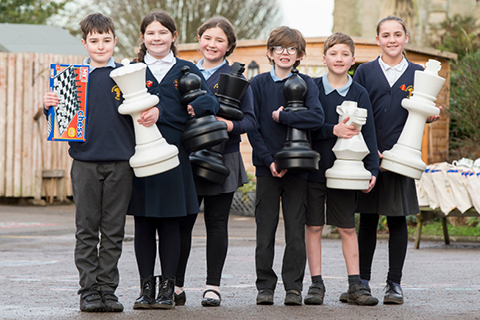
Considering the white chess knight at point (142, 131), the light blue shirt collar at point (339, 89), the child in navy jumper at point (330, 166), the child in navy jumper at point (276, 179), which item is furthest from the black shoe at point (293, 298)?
the light blue shirt collar at point (339, 89)

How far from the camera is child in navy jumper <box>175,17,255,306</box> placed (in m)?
4.75

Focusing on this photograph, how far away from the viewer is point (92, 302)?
4.31m

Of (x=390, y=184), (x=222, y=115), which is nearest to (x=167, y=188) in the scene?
(x=222, y=115)

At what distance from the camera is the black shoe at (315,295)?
15.6 ft

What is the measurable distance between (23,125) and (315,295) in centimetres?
1035

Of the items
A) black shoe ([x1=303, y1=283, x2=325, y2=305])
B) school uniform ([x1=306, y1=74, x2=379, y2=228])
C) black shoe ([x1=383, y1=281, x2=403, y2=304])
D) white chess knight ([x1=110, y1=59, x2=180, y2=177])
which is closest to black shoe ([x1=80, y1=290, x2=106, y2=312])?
white chess knight ([x1=110, y1=59, x2=180, y2=177])

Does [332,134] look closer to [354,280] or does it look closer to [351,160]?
[351,160]

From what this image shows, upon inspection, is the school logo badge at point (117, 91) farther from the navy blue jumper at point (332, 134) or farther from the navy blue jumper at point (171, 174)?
the navy blue jumper at point (332, 134)


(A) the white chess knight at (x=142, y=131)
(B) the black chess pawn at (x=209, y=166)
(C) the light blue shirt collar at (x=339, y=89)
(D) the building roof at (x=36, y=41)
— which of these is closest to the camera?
(A) the white chess knight at (x=142, y=131)

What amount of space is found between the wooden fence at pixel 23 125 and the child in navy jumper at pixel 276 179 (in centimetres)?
971

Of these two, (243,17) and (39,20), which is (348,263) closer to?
(39,20)

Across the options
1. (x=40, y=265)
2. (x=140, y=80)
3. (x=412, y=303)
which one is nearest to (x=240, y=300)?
(x=412, y=303)

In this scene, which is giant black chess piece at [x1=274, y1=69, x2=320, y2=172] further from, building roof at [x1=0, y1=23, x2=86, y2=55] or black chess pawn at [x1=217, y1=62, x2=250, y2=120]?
building roof at [x1=0, y1=23, x2=86, y2=55]

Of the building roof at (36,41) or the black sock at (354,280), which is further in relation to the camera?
the building roof at (36,41)
